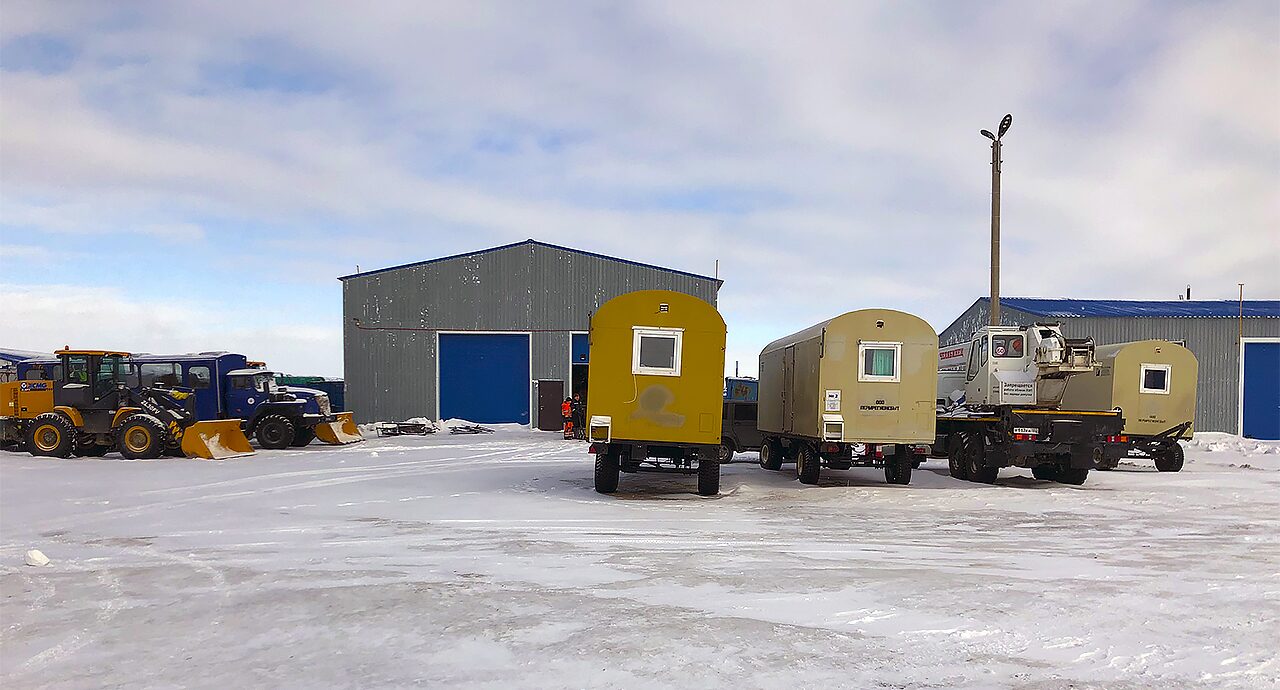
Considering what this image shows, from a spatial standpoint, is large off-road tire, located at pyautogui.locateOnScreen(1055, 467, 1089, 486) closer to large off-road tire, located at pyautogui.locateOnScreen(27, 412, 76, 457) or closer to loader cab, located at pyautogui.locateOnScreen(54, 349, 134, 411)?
loader cab, located at pyautogui.locateOnScreen(54, 349, 134, 411)

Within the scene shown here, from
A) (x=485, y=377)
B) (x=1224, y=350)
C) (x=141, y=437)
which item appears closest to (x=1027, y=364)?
(x=141, y=437)

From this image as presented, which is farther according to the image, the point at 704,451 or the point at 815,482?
the point at 815,482

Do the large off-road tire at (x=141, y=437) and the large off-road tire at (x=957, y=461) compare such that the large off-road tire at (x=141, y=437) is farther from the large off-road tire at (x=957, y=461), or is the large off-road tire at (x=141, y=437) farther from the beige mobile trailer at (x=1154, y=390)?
the beige mobile trailer at (x=1154, y=390)

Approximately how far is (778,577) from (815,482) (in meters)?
8.99

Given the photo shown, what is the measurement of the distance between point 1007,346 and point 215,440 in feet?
62.9

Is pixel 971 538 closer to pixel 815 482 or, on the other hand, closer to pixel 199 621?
pixel 815 482

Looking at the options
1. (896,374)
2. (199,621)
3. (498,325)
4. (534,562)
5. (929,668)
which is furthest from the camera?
(498,325)

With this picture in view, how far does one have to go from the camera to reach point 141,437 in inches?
800

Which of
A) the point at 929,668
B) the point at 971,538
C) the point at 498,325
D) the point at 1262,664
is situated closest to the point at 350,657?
the point at 929,668

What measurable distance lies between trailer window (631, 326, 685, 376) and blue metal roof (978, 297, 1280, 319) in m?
24.0

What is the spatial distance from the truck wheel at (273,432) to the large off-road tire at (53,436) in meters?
4.46

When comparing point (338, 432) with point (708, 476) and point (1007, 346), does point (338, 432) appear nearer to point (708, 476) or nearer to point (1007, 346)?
point (708, 476)

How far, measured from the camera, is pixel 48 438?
2075cm

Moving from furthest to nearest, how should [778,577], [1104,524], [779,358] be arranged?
1. [779,358]
2. [1104,524]
3. [778,577]
